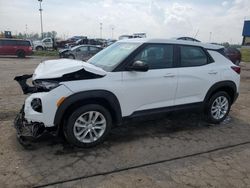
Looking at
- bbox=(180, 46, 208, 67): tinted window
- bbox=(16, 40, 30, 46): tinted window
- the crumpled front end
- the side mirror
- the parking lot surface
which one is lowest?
the parking lot surface

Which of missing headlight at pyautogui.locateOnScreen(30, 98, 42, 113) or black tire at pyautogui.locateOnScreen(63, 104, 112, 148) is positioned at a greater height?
missing headlight at pyautogui.locateOnScreen(30, 98, 42, 113)

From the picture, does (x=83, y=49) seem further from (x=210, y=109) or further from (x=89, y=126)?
(x=89, y=126)

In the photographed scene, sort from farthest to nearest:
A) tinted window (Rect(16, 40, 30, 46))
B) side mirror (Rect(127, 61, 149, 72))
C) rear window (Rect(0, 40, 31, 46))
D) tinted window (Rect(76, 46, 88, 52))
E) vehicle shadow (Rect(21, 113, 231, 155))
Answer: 1. tinted window (Rect(16, 40, 30, 46))
2. rear window (Rect(0, 40, 31, 46))
3. tinted window (Rect(76, 46, 88, 52))
4. vehicle shadow (Rect(21, 113, 231, 155))
5. side mirror (Rect(127, 61, 149, 72))

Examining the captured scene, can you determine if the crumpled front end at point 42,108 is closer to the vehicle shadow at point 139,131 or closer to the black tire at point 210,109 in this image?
the vehicle shadow at point 139,131

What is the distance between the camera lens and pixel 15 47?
2333 centimetres

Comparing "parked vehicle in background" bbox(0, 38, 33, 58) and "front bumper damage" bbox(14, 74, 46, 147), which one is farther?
"parked vehicle in background" bbox(0, 38, 33, 58)

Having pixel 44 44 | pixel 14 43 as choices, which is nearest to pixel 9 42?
pixel 14 43

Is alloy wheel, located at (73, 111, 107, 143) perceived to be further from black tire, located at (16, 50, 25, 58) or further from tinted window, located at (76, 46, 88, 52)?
black tire, located at (16, 50, 25, 58)

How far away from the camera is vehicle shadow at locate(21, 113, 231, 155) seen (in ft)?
13.8

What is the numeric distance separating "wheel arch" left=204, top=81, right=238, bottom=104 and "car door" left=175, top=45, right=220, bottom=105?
0.10 m

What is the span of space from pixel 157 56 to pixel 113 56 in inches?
31.8

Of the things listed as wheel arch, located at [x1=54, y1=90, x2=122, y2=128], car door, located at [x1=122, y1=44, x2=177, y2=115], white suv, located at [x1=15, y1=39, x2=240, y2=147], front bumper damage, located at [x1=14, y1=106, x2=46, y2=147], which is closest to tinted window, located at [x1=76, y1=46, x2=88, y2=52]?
white suv, located at [x1=15, y1=39, x2=240, y2=147]

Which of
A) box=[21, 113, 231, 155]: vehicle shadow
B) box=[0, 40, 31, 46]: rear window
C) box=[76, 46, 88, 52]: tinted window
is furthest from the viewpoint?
box=[0, 40, 31, 46]: rear window

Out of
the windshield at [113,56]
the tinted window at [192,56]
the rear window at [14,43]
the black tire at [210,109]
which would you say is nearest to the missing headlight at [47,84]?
the windshield at [113,56]
